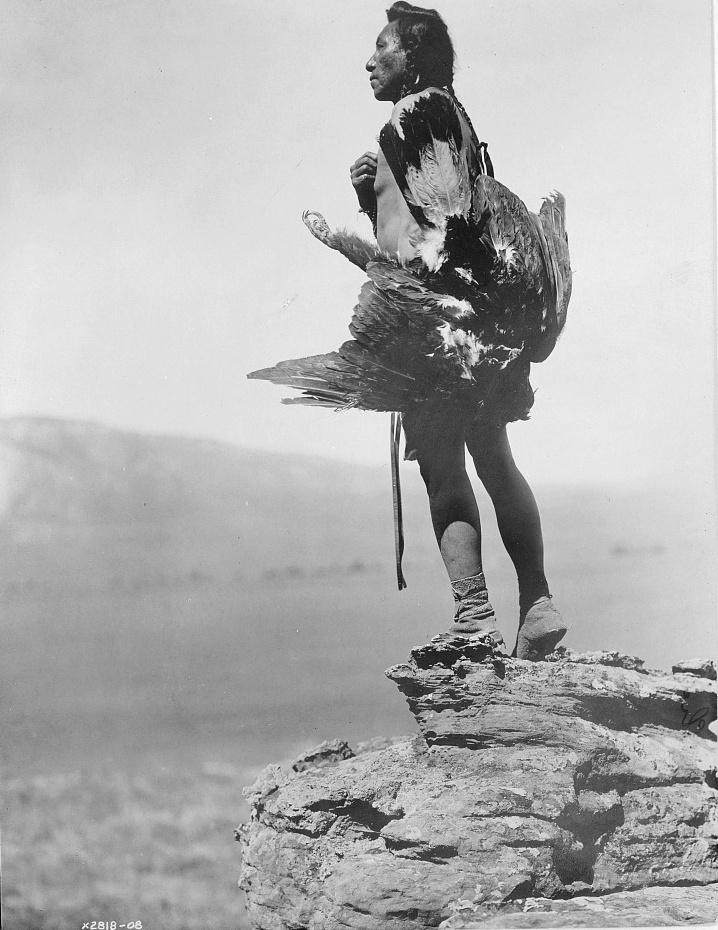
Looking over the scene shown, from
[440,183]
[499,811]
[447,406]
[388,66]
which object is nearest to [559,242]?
[440,183]

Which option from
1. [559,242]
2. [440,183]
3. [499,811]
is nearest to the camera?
[499,811]

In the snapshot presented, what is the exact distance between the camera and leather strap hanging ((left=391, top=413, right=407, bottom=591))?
2.46 metres

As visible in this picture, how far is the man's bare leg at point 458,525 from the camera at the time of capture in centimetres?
244

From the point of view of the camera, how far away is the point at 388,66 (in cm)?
247

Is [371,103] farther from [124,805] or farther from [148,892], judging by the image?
[148,892]

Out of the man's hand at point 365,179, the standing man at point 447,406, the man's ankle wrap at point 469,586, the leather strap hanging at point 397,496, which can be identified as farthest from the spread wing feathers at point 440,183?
the man's ankle wrap at point 469,586

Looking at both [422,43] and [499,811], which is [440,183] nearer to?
[422,43]

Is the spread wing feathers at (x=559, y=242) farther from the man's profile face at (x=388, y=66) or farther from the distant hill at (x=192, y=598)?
the distant hill at (x=192, y=598)

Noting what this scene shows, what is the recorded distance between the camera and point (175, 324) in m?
2.46

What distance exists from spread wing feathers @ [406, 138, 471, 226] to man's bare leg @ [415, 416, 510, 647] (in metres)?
0.52

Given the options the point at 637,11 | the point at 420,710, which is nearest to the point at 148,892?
the point at 420,710

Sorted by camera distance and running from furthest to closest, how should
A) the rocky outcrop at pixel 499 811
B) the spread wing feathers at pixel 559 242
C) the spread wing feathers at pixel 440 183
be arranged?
the spread wing feathers at pixel 559 242 → the spread wing feathers at pixel 440 183 → the rocky outcrop at pixel 499 811

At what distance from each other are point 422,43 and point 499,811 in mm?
1866

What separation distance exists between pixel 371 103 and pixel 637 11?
72 centimetres
